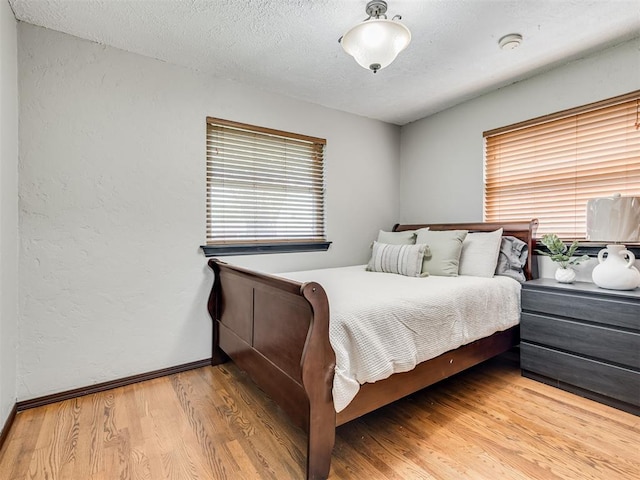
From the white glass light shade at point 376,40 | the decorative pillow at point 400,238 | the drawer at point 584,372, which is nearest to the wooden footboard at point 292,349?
the white glass light shade at point 376,40

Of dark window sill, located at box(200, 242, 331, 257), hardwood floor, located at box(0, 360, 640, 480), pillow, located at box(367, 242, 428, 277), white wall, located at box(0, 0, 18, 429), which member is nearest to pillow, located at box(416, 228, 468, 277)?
pillow, located at box(367, 242, 428, 277)

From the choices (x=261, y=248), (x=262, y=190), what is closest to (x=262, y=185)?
(x=262, y=190)

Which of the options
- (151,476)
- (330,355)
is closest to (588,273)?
(330,355)

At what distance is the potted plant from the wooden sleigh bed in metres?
A: 0.52

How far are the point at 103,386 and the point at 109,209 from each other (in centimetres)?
121

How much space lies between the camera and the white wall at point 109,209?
80.3 inches

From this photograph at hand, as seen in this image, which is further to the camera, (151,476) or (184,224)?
(184,224)

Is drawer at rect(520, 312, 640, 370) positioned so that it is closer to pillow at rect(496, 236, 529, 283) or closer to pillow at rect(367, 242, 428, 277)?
pillow at rect(496, 236, 529, 283)

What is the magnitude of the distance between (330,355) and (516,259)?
203cm

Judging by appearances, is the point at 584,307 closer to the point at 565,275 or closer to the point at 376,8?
the point at 565,275

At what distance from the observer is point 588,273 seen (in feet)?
8.08

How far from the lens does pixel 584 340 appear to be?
2.08 meters

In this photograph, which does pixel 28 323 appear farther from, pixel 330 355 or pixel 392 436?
pixel 392 436

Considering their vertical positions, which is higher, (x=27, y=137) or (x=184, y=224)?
(x=27, y=137)
